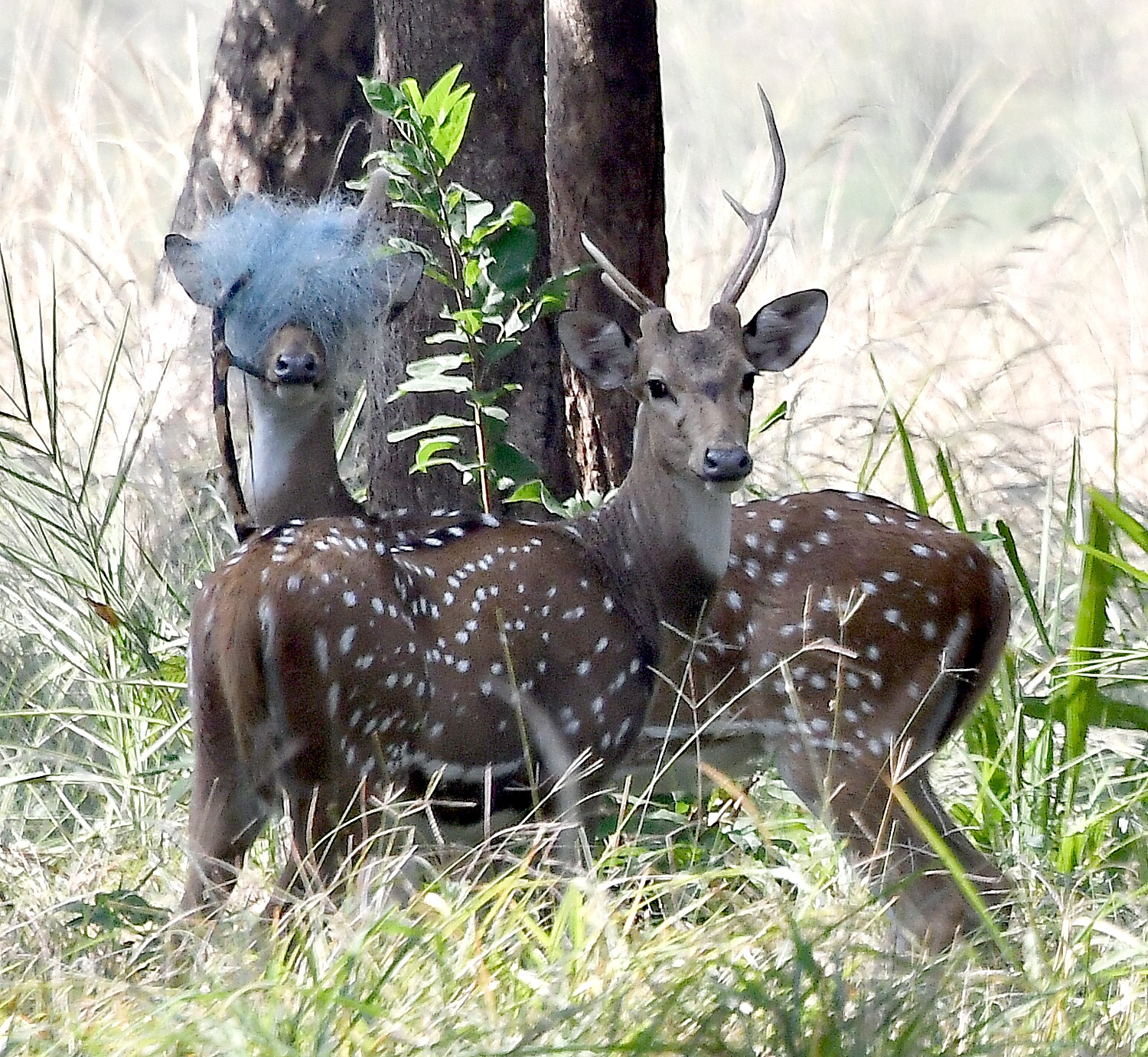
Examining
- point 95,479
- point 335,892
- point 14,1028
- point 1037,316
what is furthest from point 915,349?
point 14,1028

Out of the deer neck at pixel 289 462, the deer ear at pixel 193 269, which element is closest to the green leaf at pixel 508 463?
the deer neck at pixel 289 462

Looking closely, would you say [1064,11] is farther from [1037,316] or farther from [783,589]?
[783,589]

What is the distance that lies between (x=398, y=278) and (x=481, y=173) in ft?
1.72

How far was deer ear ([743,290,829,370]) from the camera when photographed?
407 cm

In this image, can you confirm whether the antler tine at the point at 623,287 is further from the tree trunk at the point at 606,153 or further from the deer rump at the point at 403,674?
the tree trunk at the point at 606,153

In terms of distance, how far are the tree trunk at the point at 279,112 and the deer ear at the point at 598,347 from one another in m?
2.25

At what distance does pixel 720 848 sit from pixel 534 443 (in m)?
1.23

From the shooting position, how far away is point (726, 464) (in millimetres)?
3680

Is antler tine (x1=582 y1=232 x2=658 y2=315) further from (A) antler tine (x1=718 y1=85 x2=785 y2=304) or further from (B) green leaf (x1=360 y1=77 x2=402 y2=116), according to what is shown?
(B) green leaf (x1=360 y1=77 x2=402 y2=116)

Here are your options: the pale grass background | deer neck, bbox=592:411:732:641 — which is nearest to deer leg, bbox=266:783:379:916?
deer neck, bbox=592:411:732:641

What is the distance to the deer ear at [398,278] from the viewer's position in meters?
4.32

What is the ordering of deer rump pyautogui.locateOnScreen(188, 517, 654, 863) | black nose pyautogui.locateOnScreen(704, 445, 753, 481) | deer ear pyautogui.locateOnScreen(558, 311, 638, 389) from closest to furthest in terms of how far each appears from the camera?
deer rump pyautogui.locateOnScreen(188, 517, 654, 863) → black nose pyautogui.locateOnScreen(704, 445, 753, 481) → deer ear pyautogui.locateOnScreen(558, 311, 638, 389)

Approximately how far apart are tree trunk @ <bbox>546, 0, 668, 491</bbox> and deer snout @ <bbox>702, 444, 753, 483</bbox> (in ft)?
3.48

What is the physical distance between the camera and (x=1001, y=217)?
14820mm
